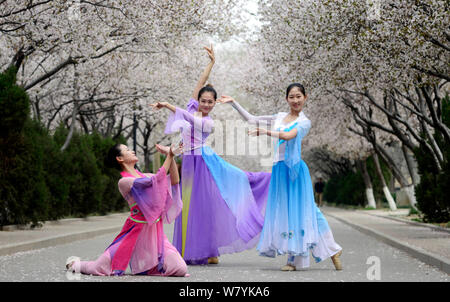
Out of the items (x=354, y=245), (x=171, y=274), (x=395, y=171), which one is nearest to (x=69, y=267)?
(x=171, y=274)

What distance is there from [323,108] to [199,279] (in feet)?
75.0

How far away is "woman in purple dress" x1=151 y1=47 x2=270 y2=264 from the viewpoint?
30.3 ft

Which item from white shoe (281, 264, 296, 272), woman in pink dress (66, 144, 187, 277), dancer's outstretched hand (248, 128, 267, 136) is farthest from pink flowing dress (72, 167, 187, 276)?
white shoe (281, 264, 296, 272)

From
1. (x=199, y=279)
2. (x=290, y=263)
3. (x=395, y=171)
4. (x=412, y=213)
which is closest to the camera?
(x=199, y=279)

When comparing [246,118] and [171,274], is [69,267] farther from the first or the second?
[246,118]

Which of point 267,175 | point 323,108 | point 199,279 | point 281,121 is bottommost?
point 199,279

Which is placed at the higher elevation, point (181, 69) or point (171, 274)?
point (181, 69)

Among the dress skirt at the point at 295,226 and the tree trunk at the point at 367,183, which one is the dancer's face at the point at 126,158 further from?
the tree trunk at the point at 367,183

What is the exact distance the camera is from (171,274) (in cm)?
763

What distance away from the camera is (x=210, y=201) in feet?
30.7

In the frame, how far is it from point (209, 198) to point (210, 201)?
0.04 metres

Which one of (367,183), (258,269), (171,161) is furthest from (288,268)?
(367,183)

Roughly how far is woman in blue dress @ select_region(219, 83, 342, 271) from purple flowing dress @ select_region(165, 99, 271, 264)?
0.83 metres

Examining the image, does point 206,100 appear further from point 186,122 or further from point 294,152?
point 294,152
